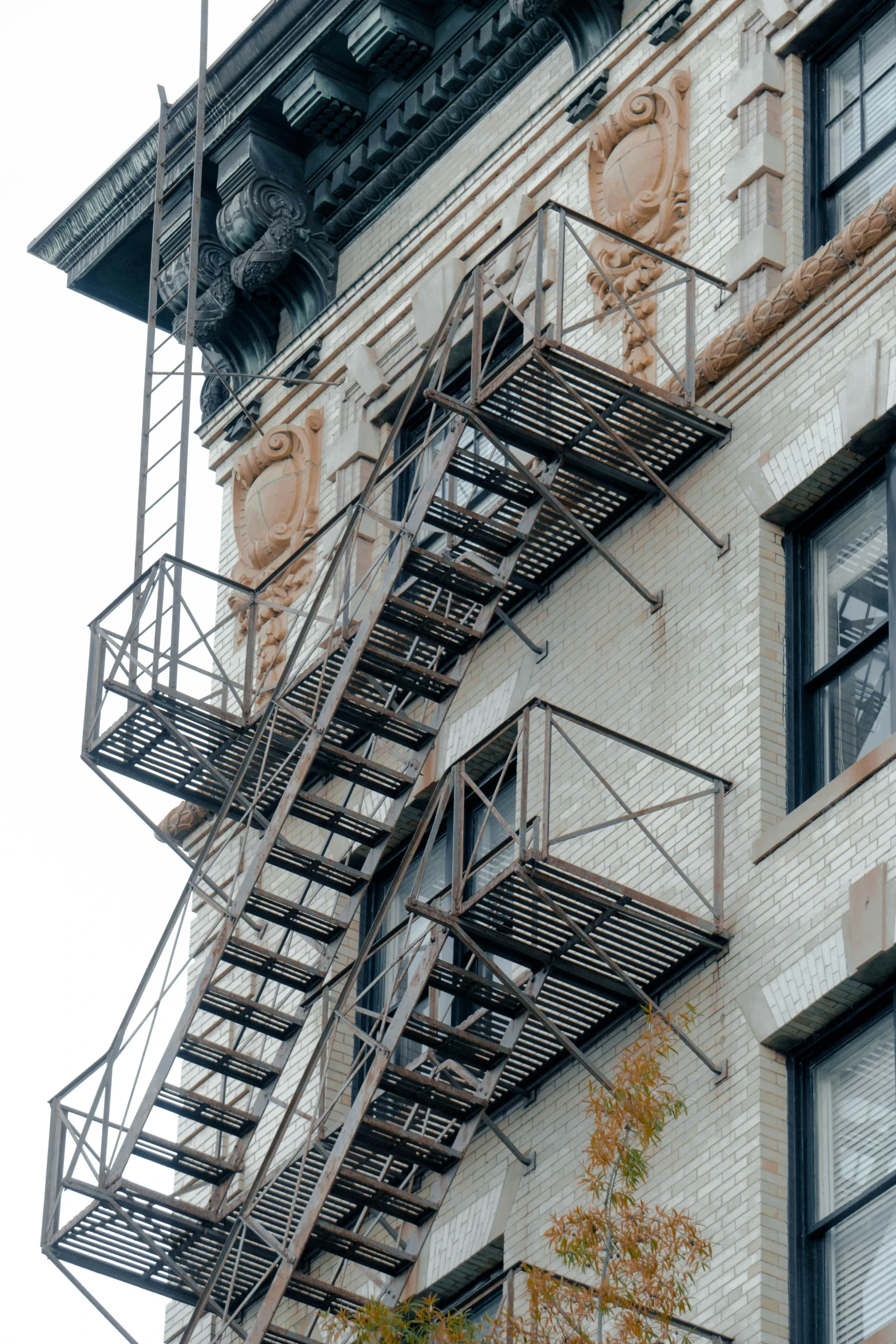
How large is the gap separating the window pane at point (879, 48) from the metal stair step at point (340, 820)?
5.36 meters

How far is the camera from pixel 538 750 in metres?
20.5

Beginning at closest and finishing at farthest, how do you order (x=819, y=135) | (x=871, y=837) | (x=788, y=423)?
1. (x=871, y=837)
2. (x=788, y=423)
3. (x=819, y=135)

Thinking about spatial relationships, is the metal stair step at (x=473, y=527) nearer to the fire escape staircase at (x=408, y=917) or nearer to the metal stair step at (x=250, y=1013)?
the fire escape staircase at (x=408, y=917)

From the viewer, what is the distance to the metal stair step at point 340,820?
19.5 meters

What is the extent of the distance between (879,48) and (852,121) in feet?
1.67

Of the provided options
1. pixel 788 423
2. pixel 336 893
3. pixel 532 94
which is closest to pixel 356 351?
pixel 532 94

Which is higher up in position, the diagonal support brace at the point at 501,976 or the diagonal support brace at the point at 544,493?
the diagonal support brace at the point at 544,493

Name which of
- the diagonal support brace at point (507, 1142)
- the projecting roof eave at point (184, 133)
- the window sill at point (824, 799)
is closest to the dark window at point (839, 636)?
the window sill at point (824, 799)

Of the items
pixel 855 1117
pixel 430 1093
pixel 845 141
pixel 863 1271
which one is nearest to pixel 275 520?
pixel 845 141

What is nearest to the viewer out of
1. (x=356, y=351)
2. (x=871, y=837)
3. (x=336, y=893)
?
(x=871, y=837)

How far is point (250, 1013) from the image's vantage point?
1986 cm

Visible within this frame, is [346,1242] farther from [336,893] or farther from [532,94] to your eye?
[532,94]

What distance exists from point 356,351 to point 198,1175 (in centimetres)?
776

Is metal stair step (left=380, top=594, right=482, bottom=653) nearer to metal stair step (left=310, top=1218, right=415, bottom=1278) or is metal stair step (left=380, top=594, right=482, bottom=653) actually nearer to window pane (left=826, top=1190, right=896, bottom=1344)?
metal stair step (left=310, top=1218, right=415, bottom=1278)
